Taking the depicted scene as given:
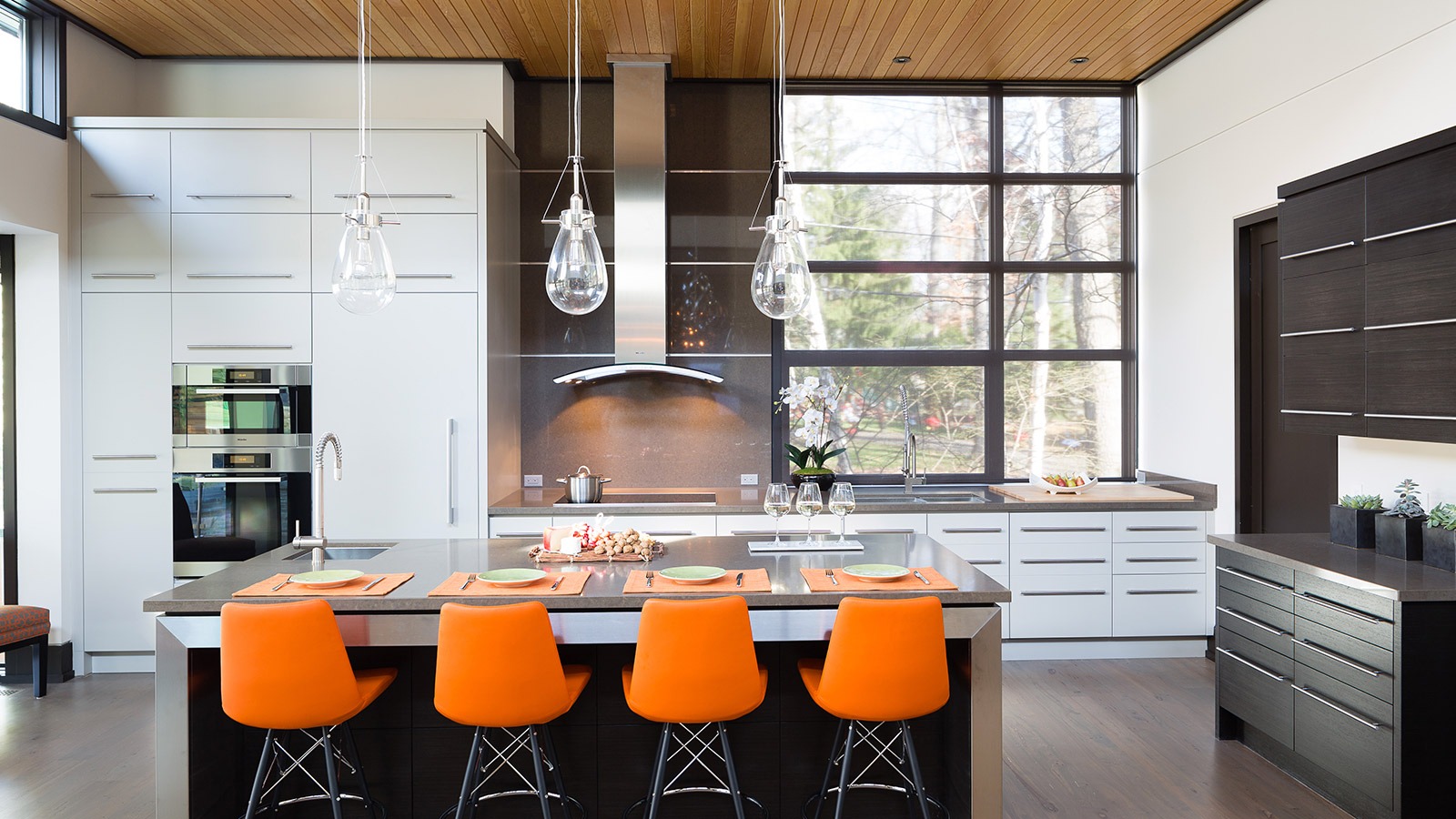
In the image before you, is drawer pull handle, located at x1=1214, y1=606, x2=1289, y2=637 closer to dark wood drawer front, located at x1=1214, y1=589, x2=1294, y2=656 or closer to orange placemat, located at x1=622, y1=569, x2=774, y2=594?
dark wood drawer front, located at x1=1214, y1=589, x2=1294, y2=656

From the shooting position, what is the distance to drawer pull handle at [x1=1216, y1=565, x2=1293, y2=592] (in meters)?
3.12

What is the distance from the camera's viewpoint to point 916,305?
5.18 meters

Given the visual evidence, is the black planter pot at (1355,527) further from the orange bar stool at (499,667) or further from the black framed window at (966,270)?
the orange bar stool at (499,667)

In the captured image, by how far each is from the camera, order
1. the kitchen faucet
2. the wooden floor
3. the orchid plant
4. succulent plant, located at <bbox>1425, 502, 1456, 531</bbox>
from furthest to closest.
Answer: the kitchen faucet → the orchid plant → the wooden floor → succulent plant, located at <bbox>1425, 502, 1456, 531</bbox>

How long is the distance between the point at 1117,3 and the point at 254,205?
4322 millimetres

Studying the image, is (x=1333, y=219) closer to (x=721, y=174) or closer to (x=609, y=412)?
(x=721, y=174)

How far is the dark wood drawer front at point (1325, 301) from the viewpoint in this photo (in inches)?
121

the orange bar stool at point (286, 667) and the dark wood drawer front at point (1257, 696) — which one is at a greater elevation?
the orange bar stool at point (286, 667)

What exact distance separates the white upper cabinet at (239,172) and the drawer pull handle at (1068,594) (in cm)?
424

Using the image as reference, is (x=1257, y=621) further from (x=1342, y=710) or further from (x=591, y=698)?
(x=591, y=698)

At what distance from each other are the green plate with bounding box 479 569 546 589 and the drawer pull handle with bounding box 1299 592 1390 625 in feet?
8.47

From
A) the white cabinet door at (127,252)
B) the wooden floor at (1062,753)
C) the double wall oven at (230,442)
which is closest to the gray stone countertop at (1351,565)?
the wooden floor at (1062,753)

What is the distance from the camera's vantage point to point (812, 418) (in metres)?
4.15

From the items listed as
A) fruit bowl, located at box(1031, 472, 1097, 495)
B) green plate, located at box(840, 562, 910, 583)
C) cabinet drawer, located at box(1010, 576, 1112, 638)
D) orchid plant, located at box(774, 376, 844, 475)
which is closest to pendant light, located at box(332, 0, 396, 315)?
green plate, located at box(840, 562, 910, 583)
